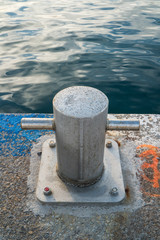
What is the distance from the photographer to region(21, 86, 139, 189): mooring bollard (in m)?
1.47

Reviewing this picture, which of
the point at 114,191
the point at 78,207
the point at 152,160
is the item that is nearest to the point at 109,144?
the point at 152,160

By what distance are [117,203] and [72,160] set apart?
1.60 ft

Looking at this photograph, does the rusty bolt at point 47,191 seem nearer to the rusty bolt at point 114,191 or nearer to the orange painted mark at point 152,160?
the rusty bolt at point 114,191

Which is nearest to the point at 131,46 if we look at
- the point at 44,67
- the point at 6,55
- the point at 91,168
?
the point at 44,67

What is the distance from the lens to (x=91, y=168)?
1.73m

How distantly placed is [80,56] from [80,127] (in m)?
4.22

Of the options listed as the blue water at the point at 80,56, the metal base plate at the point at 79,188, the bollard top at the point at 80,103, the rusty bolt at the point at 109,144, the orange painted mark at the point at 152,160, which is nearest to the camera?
the bollard top at the point at 80,103

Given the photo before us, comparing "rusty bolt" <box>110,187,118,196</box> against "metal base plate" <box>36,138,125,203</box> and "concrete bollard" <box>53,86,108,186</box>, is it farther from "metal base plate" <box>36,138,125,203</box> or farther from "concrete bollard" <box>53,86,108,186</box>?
"concrete bollard" <box>53,86,108,186</box>

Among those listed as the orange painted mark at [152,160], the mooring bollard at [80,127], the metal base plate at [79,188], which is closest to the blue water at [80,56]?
the orange painted mark at [152,160]

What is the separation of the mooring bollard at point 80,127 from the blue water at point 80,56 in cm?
214

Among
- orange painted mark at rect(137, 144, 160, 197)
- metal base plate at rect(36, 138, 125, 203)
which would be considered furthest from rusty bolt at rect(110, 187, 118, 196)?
orange painted mark at rect(137, 144, 160, 197)

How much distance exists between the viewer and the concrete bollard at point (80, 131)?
1463mm

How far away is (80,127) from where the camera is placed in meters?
1.47

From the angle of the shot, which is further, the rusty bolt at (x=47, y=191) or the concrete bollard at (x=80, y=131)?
the rusty bolt at (x=47, y=191)
